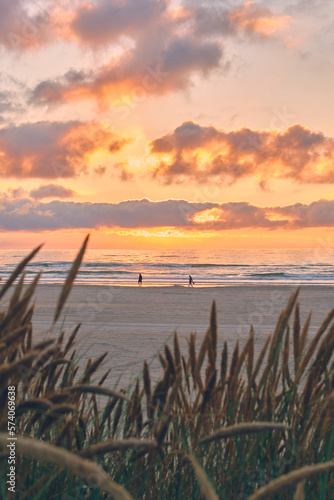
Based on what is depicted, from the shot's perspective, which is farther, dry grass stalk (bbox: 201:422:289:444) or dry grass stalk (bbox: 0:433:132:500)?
dry grass stalk (bbox: 201:422:289:444)

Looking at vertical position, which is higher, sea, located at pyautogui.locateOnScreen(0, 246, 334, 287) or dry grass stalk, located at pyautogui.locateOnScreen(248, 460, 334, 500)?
dry grass stalk, located at pyautogui.locateOnScreen(248, 460, 334, 500)

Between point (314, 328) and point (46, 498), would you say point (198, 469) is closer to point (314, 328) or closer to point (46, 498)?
point (46, 498)

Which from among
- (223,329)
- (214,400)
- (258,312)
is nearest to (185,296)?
(258,312)

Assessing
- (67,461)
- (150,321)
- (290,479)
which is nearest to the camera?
(67,461)

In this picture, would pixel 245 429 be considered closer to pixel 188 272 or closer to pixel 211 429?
pixel 211 429

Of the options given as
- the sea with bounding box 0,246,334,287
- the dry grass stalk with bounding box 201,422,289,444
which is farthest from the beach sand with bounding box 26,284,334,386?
→ the dry grass stalk with bounding box 201,422,289,444

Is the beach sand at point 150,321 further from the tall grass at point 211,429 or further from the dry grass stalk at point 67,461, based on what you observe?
the dry grass stalk at point 67,461

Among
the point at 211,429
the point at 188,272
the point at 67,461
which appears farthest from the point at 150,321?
the point at 188,272

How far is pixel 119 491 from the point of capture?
579 mm

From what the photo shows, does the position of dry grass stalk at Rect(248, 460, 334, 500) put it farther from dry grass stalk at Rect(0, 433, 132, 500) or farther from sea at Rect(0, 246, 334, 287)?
sea at Rect(0, 246, 334, 287)

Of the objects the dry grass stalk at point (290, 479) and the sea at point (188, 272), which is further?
the sea at point (188, 272)

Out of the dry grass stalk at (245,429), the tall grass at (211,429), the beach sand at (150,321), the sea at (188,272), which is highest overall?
the dry grass stalk at (245,429)

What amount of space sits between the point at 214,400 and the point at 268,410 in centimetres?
23

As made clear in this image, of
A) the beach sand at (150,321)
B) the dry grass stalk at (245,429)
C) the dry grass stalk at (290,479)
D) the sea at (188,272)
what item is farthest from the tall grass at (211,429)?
the sea at (188,272)
